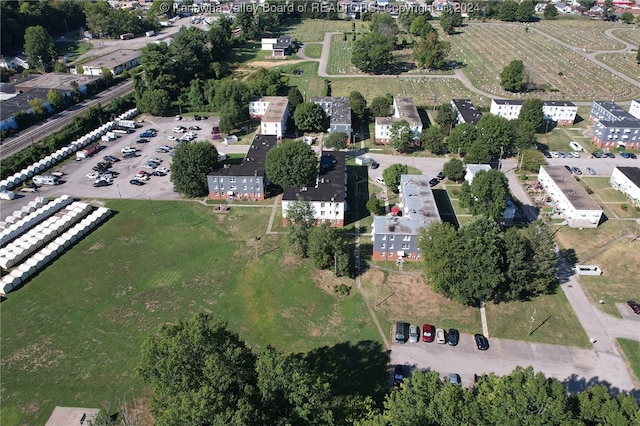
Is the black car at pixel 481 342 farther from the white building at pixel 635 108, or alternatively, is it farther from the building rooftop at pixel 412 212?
the white building at pixel 635 108

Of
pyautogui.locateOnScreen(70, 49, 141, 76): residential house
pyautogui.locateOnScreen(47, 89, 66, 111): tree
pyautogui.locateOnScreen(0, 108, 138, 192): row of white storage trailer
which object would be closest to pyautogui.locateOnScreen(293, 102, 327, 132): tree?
pyautogui.locateOnScreen(0, 108, 138, 192): row of white storage trailer

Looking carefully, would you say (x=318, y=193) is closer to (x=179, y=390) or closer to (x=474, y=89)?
(x=179, y=390)

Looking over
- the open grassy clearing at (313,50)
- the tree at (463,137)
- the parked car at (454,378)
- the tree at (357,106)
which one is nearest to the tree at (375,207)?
the tree at (463,137)

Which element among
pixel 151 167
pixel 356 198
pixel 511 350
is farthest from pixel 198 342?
→ pixel 151 167

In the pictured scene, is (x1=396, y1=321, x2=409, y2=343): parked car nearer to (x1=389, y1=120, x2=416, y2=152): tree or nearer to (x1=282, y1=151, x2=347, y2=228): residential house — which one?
(x1=282, y1=151, x2=347, y2=228): residential house

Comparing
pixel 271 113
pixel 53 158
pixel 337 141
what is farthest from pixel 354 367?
pixel 53 158

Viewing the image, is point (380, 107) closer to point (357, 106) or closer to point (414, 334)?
point (357, 106)
